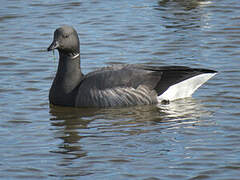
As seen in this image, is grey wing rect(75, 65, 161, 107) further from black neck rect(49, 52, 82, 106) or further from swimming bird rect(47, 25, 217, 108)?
black neck rect(49, 52, 82, 106)

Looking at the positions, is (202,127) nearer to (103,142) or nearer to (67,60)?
(103,142)

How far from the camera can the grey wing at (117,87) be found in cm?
1104

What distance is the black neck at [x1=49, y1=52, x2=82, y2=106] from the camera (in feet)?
36.9

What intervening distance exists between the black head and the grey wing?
2.06ft

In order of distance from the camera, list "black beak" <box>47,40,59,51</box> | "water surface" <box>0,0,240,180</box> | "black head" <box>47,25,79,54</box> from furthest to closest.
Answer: "black head" <box>47,25,79,54</box>, "black beak" <box>47,40,59,51</box>, "water surface" <box>0,0,240,180</box>

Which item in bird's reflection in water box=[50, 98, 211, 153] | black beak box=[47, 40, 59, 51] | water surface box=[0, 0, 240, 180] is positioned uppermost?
black beak box=[47, 40, 59, 51]

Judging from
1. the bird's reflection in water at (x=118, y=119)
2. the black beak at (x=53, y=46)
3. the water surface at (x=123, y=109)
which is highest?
the black beak at (x=53, y=46)

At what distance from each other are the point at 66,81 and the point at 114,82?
0.90 metres

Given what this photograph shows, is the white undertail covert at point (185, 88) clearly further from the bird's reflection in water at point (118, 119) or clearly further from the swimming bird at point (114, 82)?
the bird's reflection in water at point (118, 119)

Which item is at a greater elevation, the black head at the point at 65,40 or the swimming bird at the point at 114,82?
the black head at the point at 65,40

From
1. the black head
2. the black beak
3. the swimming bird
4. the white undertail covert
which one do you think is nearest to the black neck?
the swimming bird

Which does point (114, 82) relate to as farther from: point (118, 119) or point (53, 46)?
point (53, 46)

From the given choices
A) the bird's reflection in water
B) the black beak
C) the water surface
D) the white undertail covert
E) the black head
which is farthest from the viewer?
the white undertail covert

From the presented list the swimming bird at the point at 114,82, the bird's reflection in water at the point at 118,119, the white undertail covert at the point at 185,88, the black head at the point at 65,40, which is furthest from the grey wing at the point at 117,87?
the black head at the point at 65,40
